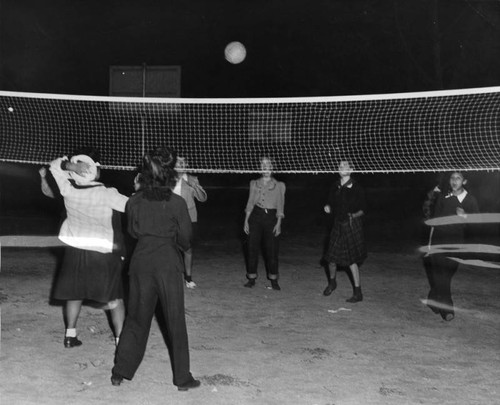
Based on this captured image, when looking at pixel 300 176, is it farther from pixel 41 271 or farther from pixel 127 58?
pixel 41 271

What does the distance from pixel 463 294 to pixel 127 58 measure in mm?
22199

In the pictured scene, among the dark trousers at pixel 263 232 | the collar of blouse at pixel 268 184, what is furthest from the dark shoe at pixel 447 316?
the collar of blouse at pixel 268 184

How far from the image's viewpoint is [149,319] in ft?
15.2

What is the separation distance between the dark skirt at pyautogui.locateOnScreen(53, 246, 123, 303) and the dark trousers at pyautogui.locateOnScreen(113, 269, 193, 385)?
66cm

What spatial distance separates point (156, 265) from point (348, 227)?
355 cm

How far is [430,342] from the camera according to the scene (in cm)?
606

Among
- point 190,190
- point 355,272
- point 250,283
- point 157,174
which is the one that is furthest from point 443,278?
point 157,174

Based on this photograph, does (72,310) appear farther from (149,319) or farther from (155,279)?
(155,279)

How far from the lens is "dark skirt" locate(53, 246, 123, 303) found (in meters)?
5.22

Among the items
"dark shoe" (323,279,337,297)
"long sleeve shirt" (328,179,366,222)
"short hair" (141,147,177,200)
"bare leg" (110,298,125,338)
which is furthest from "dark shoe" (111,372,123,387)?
"dark shoe" (323,279,337,297)

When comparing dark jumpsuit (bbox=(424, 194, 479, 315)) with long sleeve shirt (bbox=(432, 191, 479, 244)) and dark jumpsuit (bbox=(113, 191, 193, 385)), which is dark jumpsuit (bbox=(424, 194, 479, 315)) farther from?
dark jumpsuit (bbox=(113, 191, 193, 385))

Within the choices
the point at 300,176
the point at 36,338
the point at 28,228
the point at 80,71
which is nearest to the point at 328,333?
the point at 36,338

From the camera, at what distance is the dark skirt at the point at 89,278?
522 centimetres

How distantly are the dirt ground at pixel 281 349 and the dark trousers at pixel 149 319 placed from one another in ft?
0.64
